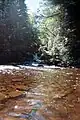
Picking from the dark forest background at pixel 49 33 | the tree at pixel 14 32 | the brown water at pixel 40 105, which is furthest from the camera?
the tree at pixel 14 32

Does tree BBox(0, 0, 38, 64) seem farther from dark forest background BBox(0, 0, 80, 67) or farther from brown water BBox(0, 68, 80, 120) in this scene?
brown water BBox(0, 68, 80, 120)

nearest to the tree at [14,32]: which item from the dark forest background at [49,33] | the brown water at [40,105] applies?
the dark forest background at [49,33]

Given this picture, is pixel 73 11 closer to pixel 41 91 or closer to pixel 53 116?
pixel 41 91

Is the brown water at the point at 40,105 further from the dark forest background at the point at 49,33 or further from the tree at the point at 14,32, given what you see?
the tree at the point at 14,32

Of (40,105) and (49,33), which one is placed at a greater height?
(49,33)

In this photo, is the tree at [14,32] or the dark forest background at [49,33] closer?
the dark forest background at [49,33]

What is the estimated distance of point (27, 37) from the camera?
35.9m

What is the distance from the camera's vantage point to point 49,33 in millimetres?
31750

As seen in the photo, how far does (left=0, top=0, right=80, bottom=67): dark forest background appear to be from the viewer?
80.8 feet

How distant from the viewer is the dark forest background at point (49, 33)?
2462 centimetres

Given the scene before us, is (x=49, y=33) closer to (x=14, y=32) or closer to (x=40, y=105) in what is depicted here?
(x=14, y=32)

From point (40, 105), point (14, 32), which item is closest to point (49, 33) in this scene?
point (14, 32)

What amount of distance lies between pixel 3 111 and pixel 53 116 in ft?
3.69

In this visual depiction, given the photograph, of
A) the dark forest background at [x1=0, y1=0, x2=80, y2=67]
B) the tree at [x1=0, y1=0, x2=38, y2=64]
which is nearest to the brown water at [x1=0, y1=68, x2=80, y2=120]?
the dark forest background at [x1=0, y1=0, x2=80, y2=67]
